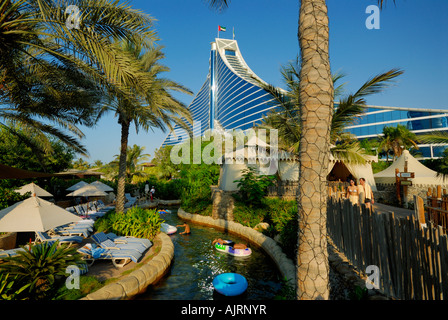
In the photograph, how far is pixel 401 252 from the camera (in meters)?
3.62

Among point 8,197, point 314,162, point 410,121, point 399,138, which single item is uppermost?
point 410,121

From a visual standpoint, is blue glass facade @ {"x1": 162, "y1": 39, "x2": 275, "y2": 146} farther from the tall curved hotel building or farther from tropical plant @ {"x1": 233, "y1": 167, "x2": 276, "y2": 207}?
tropical plant @ {"x1": 233, "y1": 167, "x2": 276, "y2": 207}

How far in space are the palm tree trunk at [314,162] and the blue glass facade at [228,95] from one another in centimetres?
7993

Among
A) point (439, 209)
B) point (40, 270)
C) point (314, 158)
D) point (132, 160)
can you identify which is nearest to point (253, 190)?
point (439, 209)

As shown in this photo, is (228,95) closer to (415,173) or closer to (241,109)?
(241,109)

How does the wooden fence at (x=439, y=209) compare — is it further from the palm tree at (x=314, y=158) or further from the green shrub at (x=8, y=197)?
the green shrub at (x=8, y=197)

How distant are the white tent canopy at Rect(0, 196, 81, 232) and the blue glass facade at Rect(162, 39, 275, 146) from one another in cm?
7538

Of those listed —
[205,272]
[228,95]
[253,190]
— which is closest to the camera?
[205,272]

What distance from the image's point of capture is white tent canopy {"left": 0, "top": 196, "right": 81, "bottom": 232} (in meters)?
5.84

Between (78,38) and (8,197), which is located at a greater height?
(78,38)

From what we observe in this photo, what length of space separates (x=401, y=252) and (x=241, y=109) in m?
97.3

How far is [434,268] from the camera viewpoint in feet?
9.63
